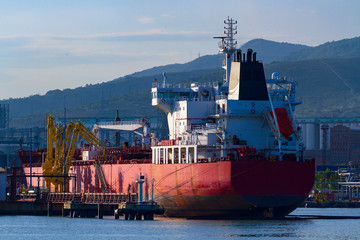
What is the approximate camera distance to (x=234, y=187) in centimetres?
6950

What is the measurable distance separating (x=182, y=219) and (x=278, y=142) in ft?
31.2

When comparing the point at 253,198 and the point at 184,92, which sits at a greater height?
the point at 184,92

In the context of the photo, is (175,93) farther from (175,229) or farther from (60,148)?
(175,229)

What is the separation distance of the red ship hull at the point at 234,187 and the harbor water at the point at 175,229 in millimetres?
1115

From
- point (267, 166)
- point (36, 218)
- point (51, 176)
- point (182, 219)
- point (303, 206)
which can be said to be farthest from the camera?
point (303, 206)

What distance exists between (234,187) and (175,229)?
6.57 metres

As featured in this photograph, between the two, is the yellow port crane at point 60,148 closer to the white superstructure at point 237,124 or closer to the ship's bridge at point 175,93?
the ship's bridge at point 175,93

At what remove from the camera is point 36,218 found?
3162 inches

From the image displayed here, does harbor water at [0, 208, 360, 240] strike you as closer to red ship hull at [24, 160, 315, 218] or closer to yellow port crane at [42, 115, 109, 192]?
red ship hull at [24, 160, 315, 218]

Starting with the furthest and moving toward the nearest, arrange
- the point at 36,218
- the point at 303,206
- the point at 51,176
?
1. the point at 303,206
2. the point at 51,176
3. the point at 36,218

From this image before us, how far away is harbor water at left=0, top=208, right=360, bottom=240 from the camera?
61.2 m

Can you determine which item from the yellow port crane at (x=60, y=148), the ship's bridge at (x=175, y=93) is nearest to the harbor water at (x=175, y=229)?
the ship's bridge at (x=175, y=93)

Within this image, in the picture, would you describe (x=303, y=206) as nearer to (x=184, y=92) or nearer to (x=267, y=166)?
(x=184, y=92)

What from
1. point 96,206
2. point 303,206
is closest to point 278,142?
point 96,206
